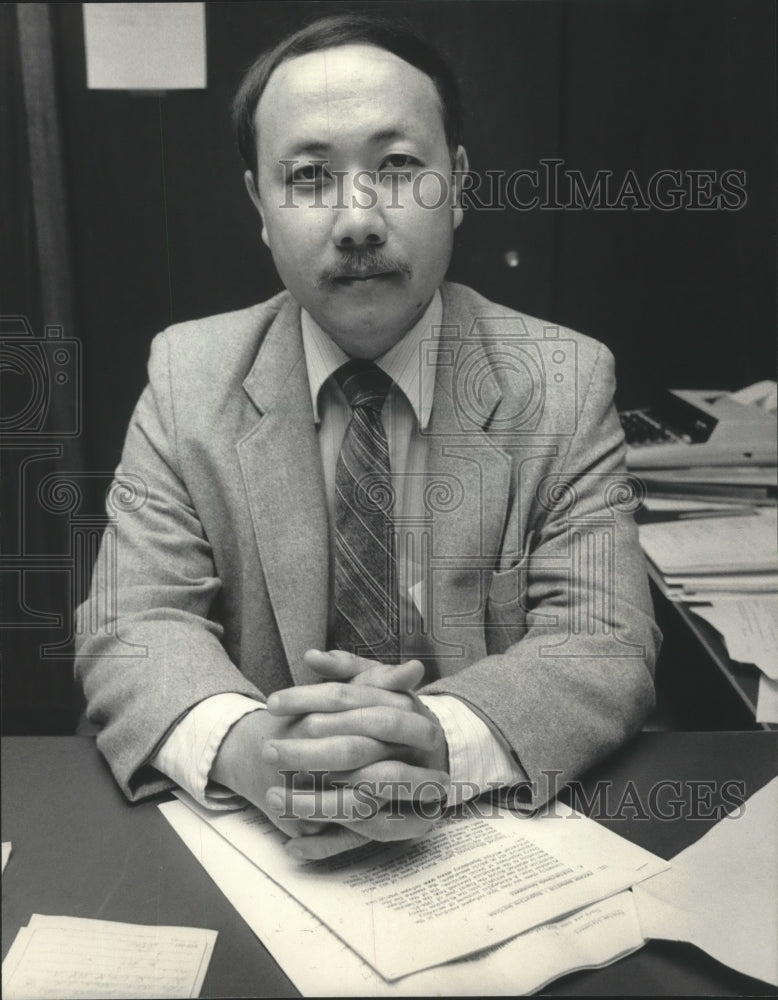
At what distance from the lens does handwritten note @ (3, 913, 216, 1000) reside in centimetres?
68

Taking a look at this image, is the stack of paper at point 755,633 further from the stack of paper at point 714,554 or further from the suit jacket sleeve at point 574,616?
the suit jacket sleeve at point 574,616

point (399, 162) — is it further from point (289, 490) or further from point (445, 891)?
point (445, 891)

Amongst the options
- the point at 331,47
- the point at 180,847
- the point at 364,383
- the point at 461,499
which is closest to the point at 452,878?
the point at 180,847

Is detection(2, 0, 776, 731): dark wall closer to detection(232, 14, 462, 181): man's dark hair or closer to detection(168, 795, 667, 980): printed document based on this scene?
detection(232, 14, 462, 181): man's dark hair

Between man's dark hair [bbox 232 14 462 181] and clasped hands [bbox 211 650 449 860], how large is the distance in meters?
0.45

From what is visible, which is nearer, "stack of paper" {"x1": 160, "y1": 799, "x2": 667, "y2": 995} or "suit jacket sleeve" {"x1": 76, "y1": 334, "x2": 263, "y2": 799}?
"stack of paper" {"x1": 160, "y1": 799, "x2": 667, "y2": 995}

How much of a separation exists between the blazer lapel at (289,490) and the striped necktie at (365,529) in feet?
0.06

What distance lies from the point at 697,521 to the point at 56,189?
890 millimetres

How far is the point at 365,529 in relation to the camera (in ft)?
2.83

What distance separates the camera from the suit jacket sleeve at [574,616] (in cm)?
85

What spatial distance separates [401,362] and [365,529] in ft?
0.54

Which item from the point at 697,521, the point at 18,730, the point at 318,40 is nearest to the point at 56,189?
the point at 318,40

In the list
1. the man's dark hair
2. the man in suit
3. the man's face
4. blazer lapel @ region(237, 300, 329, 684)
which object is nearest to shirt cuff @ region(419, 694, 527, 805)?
the man in suit

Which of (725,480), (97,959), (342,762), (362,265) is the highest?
(362,265)
